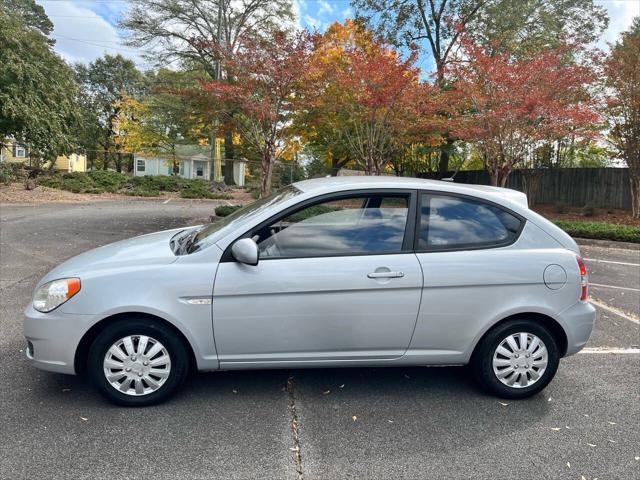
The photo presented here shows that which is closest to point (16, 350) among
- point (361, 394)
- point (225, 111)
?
point (361, 394)

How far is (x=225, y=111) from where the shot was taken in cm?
1233

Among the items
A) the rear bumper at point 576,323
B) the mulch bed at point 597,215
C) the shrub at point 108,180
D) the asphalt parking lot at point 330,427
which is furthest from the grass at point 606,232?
the shrub at point 108,180

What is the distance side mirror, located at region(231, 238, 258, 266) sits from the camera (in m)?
2.94

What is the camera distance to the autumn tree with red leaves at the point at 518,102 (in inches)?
479

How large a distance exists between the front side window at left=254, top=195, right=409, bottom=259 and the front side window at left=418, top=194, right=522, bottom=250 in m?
0.16

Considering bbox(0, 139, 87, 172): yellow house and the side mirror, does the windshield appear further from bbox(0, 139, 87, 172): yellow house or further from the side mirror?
bbox(0, 139, 87, 172): yellow house

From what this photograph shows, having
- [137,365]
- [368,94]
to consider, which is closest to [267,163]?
[368,94]

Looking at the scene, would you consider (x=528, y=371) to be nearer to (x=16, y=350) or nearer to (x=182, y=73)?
(x=16, y=350)

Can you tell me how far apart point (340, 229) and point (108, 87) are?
46.2 m

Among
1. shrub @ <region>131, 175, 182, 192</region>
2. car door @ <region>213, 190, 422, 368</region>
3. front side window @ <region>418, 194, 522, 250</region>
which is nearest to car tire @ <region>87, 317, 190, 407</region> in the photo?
car door @ <region>213, 190, 422, 368</region>

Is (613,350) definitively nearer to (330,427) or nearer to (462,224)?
(462,224)

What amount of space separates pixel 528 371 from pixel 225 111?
10754 mm

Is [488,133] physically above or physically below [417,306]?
above

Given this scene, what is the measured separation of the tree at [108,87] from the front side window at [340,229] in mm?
42577
